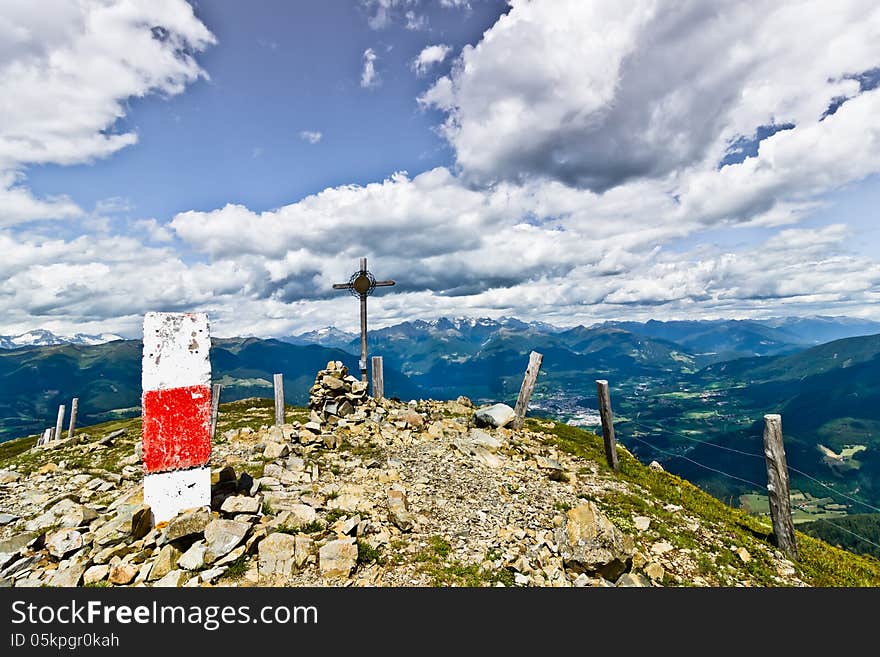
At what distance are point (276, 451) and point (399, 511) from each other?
22.0ft

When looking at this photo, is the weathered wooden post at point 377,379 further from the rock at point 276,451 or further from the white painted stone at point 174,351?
the white painted stone at point 174,351

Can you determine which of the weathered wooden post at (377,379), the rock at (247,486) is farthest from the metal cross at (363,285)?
the rock at (247,486)

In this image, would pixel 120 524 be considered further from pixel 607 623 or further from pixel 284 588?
pixel 607 623

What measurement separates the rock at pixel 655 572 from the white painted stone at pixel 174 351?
997cm

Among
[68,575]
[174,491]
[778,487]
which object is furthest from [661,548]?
[68,575]

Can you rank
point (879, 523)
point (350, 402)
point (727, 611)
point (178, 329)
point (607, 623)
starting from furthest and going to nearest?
point (879, 523) → point (350, 402) → point (178, 329) → point (727, 611) → point (607, 623)

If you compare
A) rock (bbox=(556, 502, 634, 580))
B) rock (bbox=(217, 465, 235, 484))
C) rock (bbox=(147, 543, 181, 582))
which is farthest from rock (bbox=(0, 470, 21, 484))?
rock (bbox=(556, 502, 634, 580))

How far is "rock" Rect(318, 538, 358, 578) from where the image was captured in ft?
23.5

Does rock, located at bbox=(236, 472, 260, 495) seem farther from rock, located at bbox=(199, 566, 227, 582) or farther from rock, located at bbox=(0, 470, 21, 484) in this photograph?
rock, located at bbox=(0, 470, 21, 484)

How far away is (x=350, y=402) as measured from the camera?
821 inches

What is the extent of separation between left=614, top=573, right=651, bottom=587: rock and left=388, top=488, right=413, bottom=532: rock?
4.32m

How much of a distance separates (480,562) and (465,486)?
406 cm

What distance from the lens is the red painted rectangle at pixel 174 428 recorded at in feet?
25.8

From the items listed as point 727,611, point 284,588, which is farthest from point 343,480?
point 727,611
